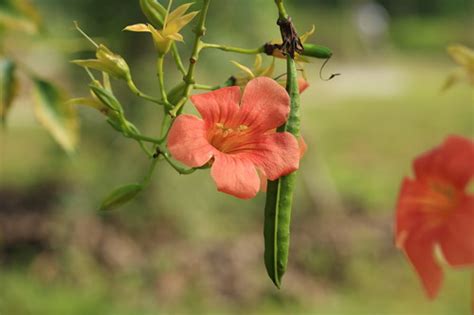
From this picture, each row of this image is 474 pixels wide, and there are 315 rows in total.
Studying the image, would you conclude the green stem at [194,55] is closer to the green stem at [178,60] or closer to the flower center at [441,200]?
the green stem at [178,60]

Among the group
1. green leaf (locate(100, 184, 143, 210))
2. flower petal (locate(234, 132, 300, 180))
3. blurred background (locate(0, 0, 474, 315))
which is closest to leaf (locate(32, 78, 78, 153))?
green leaf (locate(100, 184, 143, 210))

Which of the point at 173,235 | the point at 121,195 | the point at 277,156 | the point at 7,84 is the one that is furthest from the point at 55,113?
the point at 173,235

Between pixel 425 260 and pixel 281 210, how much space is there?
23 centimetres

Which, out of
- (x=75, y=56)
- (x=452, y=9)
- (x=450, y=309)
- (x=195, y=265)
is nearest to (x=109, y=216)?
(x=195, y=265)

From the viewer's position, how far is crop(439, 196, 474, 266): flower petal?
0.62 metres

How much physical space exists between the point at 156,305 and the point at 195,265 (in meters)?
0.34

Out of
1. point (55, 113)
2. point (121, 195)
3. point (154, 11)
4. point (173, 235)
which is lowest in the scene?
point (173, 235)

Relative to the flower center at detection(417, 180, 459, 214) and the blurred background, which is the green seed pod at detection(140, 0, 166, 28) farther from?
the blurred background

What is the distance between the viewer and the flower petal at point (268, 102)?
43 centimetres

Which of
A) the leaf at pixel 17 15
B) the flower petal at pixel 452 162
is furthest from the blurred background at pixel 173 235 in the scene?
the flower petal at pixel 452 162

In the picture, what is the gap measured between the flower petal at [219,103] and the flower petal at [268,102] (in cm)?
2

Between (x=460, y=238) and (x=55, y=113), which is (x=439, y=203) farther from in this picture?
(x=55, y=113)

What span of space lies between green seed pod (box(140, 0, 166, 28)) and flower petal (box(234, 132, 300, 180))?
0.10m

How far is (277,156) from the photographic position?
16.1 inches
